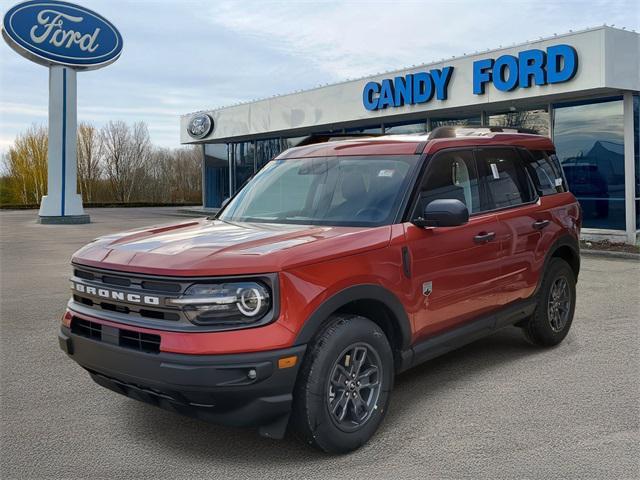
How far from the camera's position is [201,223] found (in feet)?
15.3

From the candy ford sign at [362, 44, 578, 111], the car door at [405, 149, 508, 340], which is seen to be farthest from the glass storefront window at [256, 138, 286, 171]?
the car door at [405, 149, 508, 340]

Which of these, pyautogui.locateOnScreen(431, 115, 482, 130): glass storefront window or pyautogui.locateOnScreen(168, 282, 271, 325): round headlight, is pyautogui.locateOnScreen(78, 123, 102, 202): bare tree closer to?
pyautogui.locateOnScreen(431, 115, 482, 130): glass storefront window

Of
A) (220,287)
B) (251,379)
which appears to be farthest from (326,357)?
(220,287)

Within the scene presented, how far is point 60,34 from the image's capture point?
2627cm

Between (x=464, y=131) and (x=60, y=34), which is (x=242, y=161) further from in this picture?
(x=464, y=131)

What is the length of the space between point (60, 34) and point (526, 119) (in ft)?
65.6

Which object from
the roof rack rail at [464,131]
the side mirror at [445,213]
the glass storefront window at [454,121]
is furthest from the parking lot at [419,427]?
the glass storefront window at [454,121]

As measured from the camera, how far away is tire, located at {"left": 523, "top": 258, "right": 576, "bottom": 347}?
5.55 m

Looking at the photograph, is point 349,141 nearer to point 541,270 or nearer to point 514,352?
point 541,270

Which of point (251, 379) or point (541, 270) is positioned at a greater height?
point (541, 270)

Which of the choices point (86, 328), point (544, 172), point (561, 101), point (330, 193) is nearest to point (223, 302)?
point (86, 328)

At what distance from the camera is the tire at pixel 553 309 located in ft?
18.2

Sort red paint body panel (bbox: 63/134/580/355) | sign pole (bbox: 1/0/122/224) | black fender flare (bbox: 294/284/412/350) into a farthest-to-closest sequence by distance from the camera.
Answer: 1. sign pole (bbox: 1/0/122/224)
2. black fender flare (bbox: 294/284/412/350)
3. red paint body panel (bbox: 63/134/580/355)

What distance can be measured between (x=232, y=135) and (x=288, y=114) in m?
4.56
